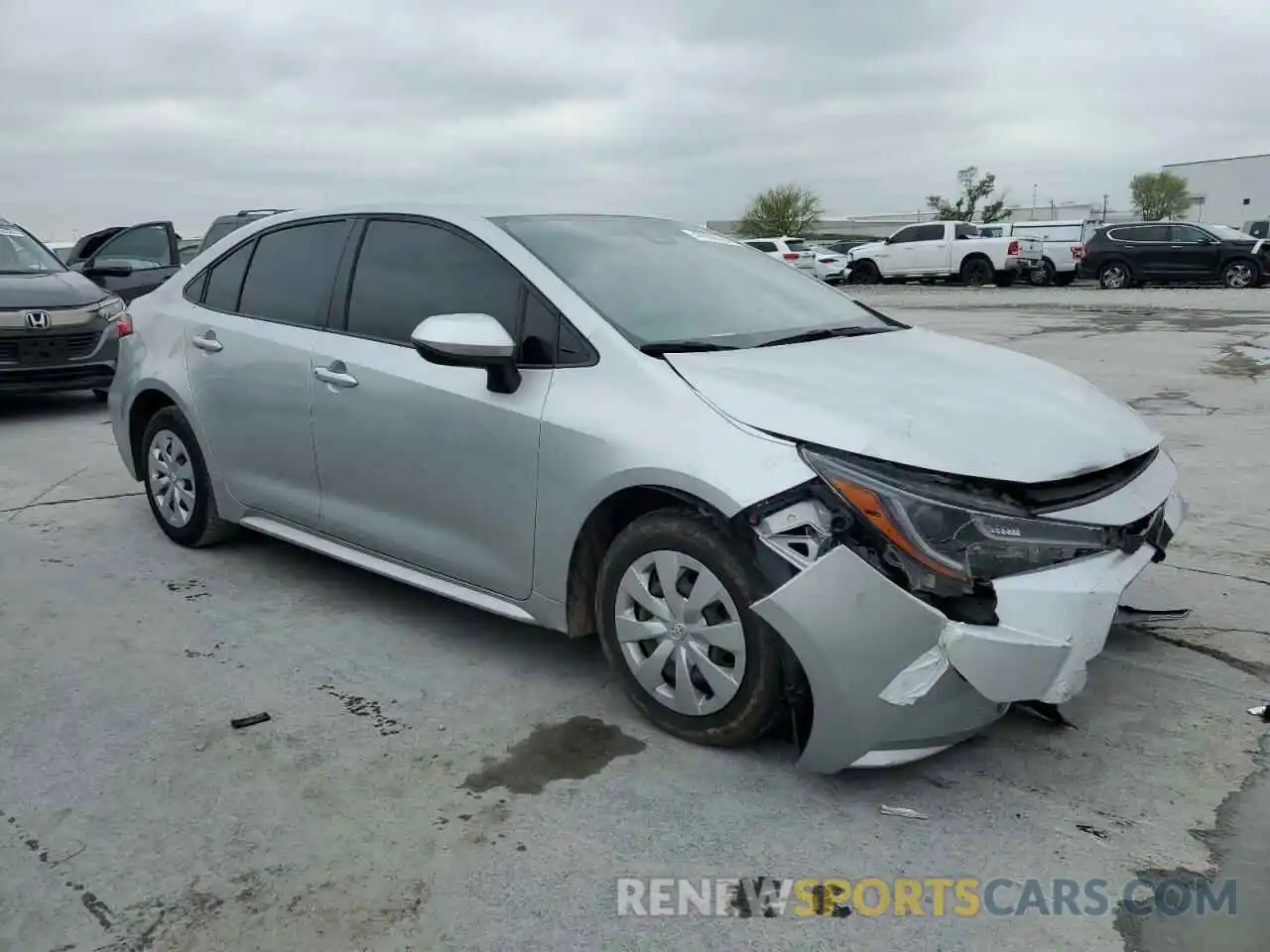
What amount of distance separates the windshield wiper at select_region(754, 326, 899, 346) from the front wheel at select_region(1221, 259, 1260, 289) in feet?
77.1

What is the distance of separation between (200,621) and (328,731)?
1254 millimetres

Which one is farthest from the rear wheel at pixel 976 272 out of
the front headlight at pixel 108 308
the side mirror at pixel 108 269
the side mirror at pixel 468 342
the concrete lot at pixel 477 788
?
the side mirror at pixel 468 342

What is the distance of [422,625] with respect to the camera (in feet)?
14.6

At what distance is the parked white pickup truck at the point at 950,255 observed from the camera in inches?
1078

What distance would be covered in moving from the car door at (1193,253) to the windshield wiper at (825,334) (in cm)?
2338

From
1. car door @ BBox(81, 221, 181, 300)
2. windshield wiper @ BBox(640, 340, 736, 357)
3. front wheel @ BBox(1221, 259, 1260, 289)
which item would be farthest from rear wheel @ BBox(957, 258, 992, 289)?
windshield wiper @ BBox(640, 340, 736, 357)

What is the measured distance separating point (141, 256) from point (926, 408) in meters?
12.0

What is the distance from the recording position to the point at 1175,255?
24.8 m

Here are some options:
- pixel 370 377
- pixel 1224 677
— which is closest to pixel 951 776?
pixel 1224 677

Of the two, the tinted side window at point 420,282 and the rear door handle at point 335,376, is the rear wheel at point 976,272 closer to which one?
the tinted side window at point 420,282

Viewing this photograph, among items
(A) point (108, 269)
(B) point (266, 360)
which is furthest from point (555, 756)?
(A) point (108, 269)

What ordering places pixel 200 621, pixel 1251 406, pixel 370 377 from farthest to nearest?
pixel 1251 406 → pixel 200 621 → pixel 370 377

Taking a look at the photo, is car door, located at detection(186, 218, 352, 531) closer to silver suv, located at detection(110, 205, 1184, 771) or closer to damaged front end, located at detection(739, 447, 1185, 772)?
silver suv, located at detection(110, 205, 1184, 771)

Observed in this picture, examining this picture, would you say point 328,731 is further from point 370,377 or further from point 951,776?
point 951,776
